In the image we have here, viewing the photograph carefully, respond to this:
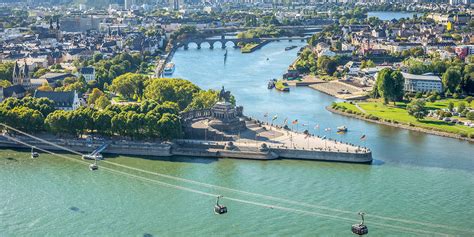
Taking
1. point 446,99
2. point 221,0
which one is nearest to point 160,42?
point 446,99

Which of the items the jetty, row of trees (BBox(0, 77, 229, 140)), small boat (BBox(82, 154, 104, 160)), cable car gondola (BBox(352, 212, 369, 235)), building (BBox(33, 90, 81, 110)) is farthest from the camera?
building (BBox(33, 90, 81, 110))

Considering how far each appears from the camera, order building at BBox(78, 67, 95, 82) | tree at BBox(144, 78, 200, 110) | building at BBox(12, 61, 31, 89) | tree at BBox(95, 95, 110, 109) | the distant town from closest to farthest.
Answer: the distant town
tree at BBox(95, 95, 110, 109)
tree at BBox(144, 78, 200, 110)
building at BBox(12, 61, 31, 89)
building at BBox(78, 67, 95, 82)

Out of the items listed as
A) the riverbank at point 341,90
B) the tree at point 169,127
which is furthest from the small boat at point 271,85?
the tree at point 169,127

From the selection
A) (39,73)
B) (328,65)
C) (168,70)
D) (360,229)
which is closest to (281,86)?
(328,65)

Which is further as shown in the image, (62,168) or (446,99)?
(446,99)

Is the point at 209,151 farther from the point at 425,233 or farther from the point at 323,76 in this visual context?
the point at 323,76

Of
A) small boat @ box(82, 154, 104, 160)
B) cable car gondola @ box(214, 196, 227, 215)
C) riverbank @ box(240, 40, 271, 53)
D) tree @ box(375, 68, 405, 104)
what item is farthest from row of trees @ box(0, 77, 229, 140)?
riverbank @ box(240, 40, 271, 53)

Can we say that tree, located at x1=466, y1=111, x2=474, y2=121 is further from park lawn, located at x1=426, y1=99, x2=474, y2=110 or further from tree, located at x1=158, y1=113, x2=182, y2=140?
tree, located at x1=158, y1=113, x2=182, y2=140
